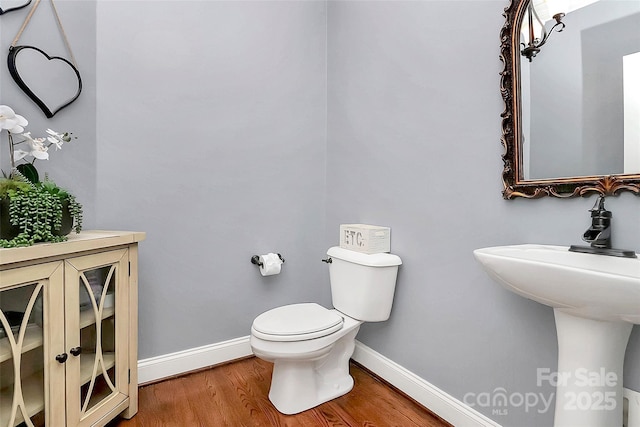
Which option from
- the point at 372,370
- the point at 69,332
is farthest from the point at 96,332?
Answer: the point at 372,370

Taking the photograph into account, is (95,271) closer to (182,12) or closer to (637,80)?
(182,12)

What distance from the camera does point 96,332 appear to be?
4.22 feet

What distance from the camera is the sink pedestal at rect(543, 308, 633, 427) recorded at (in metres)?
0.88

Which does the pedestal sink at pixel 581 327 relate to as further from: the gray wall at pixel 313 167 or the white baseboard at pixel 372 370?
the white baseboard at pixel 372 370

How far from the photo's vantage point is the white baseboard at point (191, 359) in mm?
1735

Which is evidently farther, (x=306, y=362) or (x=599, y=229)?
(x=306, y=362)

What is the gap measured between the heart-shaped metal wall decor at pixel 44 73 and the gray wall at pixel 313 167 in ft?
0.14

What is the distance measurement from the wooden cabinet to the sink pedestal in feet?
5.13

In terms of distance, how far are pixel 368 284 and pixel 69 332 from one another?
121cm

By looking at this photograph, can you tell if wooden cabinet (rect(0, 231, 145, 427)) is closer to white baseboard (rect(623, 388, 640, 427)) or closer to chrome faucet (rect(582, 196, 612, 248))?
chrome faucet (rect(582, 196, 612, 248))

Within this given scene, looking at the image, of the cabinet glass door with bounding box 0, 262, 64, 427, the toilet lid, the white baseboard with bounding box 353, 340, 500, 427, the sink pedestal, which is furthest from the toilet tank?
the cabinet glass door with bounding box 0, 262, 64, 427

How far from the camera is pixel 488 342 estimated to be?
4.33 ft

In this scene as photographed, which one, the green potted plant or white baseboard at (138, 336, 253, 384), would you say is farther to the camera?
white baseboard at (138, 336, 253, 384)

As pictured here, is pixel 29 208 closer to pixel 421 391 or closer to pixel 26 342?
pixel 26 342
